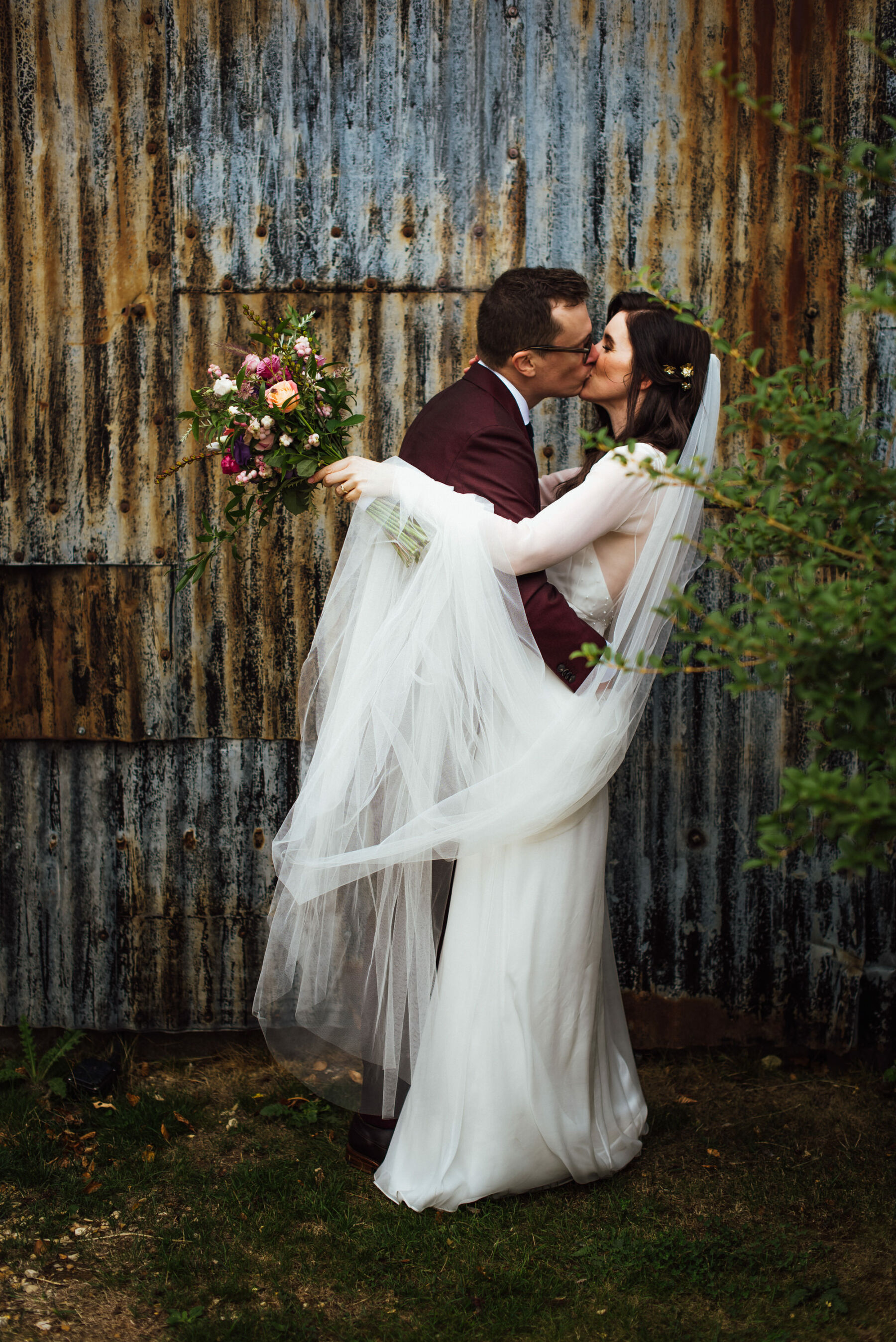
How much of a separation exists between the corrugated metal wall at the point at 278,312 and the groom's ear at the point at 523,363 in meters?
0.84

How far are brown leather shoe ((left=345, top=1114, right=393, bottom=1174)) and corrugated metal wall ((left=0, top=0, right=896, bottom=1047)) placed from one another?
985mm

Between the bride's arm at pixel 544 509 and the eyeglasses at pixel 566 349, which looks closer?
the bride's arm at pixel 544 509

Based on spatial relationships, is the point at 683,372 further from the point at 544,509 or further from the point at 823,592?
the point at 823,592

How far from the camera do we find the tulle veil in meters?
3.08

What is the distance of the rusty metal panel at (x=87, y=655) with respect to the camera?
405 centimetres

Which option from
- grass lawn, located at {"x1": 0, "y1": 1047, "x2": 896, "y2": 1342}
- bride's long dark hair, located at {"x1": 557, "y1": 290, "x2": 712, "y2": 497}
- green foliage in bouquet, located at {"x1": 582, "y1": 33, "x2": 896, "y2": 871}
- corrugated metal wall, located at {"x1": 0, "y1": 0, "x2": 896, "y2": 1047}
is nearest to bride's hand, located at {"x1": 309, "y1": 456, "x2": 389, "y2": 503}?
bride's long dark hair, located at {"x1": 557, "y1": 290, "x2": 712, "y2": 497}

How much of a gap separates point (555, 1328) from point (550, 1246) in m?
0.30

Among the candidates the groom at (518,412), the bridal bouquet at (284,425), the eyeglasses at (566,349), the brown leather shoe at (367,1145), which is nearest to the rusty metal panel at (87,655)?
the bridal bouquet at (284,425)

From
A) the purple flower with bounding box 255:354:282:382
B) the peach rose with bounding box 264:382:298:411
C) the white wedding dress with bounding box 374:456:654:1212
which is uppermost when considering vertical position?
the purple flower with bounding box 255:354:282:382

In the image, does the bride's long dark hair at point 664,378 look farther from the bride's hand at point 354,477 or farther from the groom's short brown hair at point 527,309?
the bride's hand at point 354,477

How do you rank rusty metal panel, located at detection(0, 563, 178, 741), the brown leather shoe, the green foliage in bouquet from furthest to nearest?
1. rusty metal panel, located at detection(0, 563, 178, 741)
2. the brown leather shoe
3. the green foliage in bouquet

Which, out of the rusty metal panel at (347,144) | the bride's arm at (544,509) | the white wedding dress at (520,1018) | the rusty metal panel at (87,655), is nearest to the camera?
the bride's arm at (544,509)

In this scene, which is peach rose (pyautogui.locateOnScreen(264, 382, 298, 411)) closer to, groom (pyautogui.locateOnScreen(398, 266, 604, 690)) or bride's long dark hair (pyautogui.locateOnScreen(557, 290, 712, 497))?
groom (pyautogui.locateOnScreen(398, 266, 604, 690))

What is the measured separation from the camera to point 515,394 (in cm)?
318
